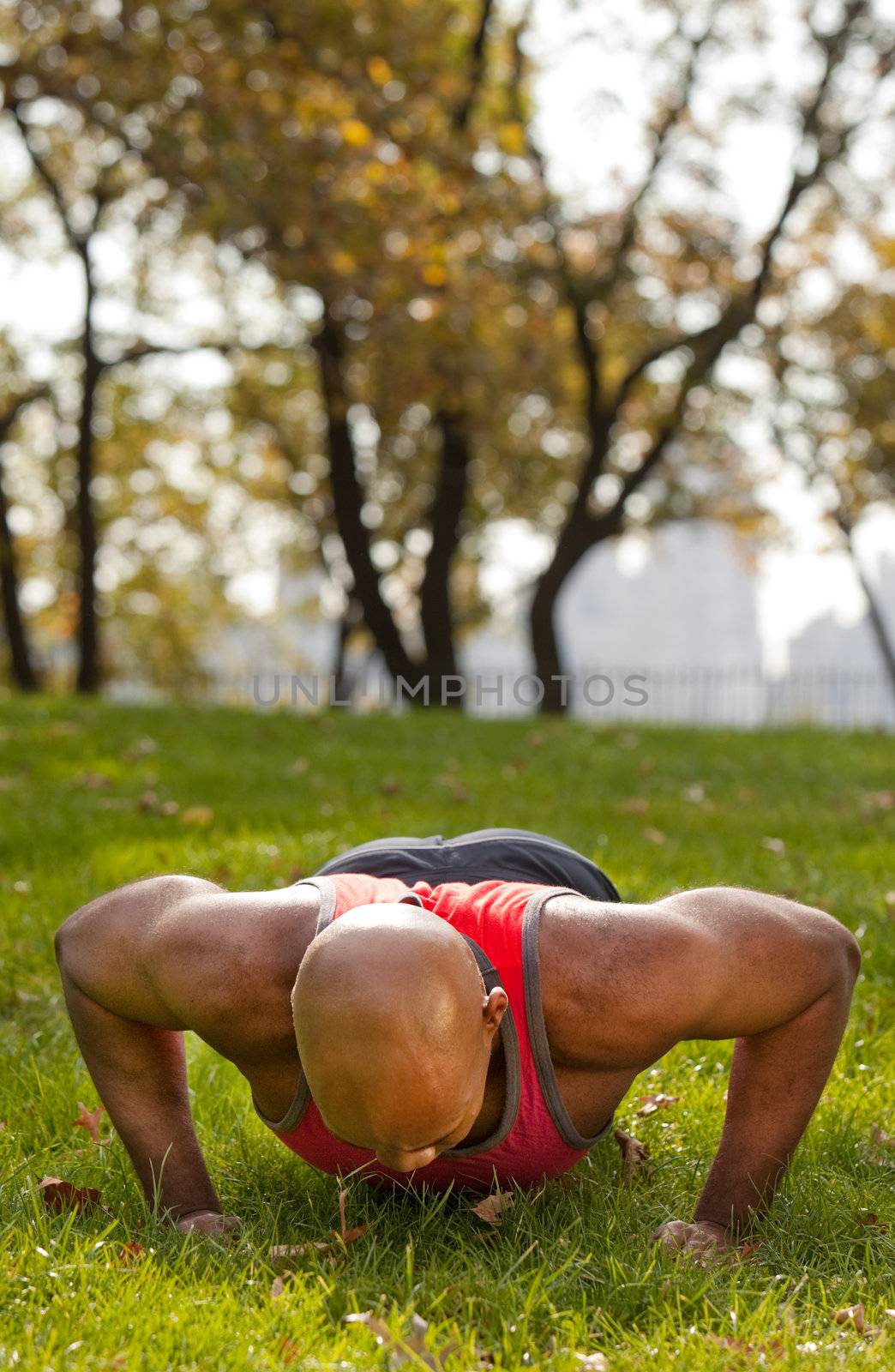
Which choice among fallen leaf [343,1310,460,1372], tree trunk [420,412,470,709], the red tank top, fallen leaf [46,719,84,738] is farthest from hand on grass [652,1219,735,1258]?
tree trunk [420,412,470,709]

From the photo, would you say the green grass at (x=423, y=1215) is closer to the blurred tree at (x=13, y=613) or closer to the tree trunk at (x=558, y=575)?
the tree trunk at (x=558, y=575)

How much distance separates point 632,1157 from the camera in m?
3.37

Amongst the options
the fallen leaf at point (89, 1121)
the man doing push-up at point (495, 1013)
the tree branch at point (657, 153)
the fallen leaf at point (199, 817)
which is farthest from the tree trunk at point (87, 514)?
the man doing push-up at point (495, 1013)

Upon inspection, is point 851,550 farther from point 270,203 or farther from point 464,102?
point 270,203

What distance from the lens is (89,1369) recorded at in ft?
7.64

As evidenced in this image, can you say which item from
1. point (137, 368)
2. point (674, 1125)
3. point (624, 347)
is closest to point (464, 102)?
point (624, 347)

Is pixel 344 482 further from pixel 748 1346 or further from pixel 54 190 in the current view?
pixel 748 1346

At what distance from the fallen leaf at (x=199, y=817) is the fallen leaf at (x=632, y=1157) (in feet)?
12.9

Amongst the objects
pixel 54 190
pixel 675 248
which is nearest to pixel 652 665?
pixel 675 248

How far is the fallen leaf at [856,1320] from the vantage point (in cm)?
257

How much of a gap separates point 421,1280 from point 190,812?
4742mm

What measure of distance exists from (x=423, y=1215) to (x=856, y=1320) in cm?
94

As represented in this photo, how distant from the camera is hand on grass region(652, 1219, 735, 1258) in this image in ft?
9.29

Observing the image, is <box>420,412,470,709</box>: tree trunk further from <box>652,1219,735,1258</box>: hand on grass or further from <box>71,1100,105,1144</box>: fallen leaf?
<box>652,1219,735,1258</box>: hand on grass
